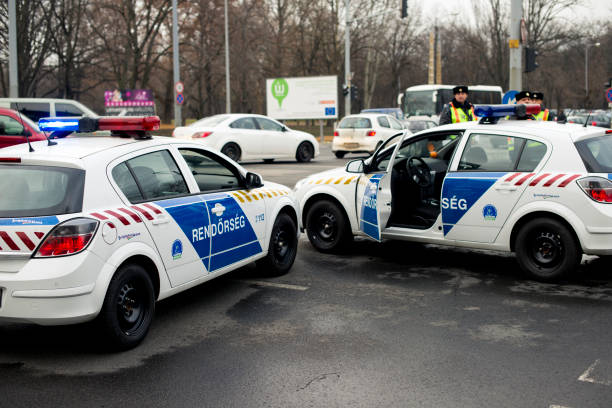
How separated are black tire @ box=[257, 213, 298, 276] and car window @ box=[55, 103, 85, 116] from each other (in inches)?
589

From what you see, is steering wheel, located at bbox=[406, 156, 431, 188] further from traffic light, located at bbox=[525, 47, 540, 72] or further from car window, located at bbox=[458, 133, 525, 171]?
traffic light, located at bbox=[525, 47, 540, 72]

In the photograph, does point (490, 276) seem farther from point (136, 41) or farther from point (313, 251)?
point (136, 41)

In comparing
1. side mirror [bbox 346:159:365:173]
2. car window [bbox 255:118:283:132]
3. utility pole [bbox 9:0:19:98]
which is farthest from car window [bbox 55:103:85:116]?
side mirror [bbox 346:159:365:173]

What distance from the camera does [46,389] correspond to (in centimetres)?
420

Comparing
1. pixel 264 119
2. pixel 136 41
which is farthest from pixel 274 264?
pixel 136 41

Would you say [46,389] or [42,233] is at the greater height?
[42,233]

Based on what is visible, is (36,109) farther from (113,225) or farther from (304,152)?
(113,225)

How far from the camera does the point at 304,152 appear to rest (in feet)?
73.8

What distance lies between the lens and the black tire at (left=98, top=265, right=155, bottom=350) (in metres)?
4.65

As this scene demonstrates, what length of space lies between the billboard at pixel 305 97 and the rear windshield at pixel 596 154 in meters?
→ 32.5

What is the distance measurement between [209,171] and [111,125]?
98cm

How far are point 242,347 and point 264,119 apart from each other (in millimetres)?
16758

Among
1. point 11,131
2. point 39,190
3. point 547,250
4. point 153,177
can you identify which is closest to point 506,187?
point 547,250

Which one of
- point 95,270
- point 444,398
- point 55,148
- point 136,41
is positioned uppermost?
point 136,41
